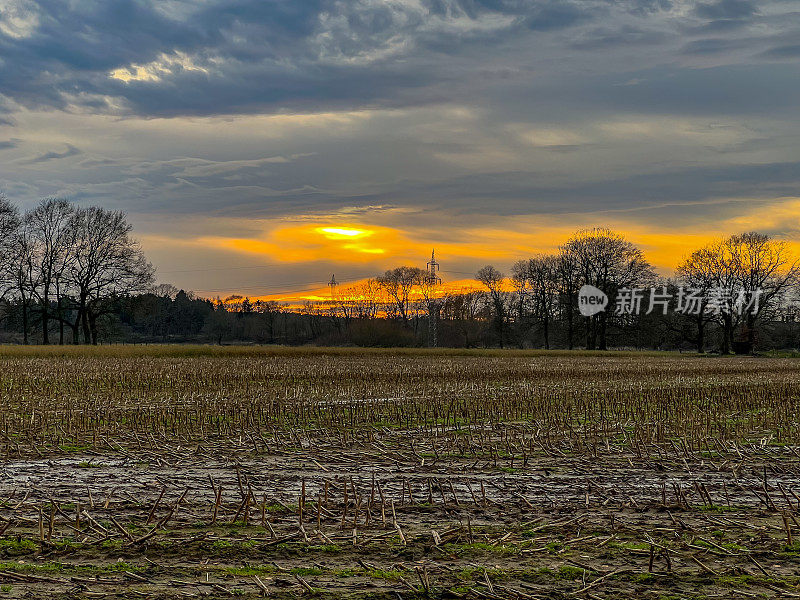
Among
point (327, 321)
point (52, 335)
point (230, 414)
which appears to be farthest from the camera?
point (327, 321)

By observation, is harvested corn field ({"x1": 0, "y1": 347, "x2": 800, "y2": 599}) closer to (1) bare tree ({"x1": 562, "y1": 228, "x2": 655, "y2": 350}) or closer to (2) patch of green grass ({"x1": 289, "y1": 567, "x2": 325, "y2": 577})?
(2) patch of green grass ({"x1": 289, "y1": 567, "x2": 325, "y2": 577})

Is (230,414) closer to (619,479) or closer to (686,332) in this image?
(619,479)

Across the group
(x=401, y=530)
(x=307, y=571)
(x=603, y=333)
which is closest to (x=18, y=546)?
(x=307, y=571)

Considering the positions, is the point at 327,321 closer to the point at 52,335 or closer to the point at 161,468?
the point at 52,335

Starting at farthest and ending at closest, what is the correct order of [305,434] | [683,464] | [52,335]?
[52,335], [305,434], [683,464]

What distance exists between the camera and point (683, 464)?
11.1m

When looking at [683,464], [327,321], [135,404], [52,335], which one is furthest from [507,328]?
Result: [683,464]

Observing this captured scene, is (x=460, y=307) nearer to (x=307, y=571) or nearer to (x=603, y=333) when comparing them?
(x=603, y=333)

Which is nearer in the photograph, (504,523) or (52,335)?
(504,523)

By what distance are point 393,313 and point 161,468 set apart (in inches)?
3970
